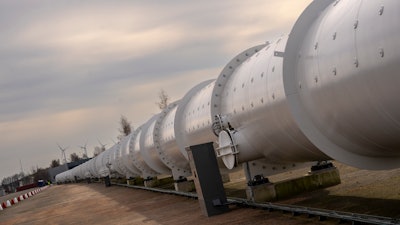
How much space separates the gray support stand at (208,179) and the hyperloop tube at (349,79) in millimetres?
4278

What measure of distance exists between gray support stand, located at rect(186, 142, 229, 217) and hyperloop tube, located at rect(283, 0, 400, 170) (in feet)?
14.0

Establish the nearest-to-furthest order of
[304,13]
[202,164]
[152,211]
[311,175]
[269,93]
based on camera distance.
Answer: [304,13]
[269,93]
[202,164]
[311,175]
[152,211]

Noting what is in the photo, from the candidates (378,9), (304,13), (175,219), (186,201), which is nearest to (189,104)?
(186,201)

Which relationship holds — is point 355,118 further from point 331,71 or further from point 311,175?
point 311,175

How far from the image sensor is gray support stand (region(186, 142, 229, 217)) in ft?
38.6

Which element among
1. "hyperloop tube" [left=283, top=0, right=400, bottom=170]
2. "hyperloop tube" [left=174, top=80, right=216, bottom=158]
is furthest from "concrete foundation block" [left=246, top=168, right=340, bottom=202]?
"hyperloop tube" [left=283, top=0, right=400, bottom=170]

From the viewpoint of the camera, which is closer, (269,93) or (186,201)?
(269,93)

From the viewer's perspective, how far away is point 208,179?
1184 cm

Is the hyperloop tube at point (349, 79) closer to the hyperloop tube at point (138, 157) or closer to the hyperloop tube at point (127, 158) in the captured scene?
the hyperloop tube at point (138, 157)

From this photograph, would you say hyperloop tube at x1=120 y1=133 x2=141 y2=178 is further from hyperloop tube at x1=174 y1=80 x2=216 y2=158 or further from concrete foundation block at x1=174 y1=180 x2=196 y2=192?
hyperloop tube at x1=174 y1=80 x2=216 y2=158

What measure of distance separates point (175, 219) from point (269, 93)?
15.5ft

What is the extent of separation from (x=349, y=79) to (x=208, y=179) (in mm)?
6020

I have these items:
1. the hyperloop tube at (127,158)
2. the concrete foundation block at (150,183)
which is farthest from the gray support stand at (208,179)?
A: the hyperloop tube at (127,158)

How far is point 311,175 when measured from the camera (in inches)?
497
